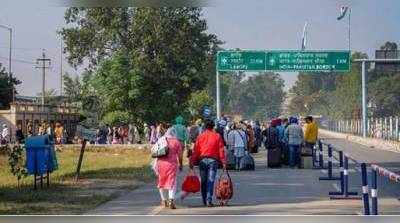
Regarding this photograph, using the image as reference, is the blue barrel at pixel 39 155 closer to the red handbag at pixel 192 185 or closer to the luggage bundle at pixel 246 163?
the red handbag at pixel 192 185

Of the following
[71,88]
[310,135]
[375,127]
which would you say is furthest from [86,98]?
[375,127]

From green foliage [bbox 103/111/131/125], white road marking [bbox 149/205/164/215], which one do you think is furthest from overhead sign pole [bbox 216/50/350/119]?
green foliage [bbox 103/111/131/125]

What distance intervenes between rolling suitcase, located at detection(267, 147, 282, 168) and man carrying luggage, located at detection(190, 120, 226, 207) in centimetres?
842

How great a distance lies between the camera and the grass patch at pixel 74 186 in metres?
12.2

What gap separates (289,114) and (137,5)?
12.8m

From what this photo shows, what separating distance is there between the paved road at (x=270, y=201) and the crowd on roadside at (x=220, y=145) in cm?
48

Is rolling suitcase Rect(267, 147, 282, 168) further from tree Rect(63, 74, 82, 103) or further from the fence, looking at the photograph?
the fence

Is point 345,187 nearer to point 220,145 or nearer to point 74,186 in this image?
point 220,145

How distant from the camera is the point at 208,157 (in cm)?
1214

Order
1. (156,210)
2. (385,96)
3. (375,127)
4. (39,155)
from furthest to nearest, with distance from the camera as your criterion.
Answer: (375,127) → (385,96) → (39,155) → (156,210)

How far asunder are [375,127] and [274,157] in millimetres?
15498

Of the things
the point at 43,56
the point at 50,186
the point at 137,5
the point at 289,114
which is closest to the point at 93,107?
the point at 289,114

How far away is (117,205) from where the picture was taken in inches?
499

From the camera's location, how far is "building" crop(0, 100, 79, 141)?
45.9ft
